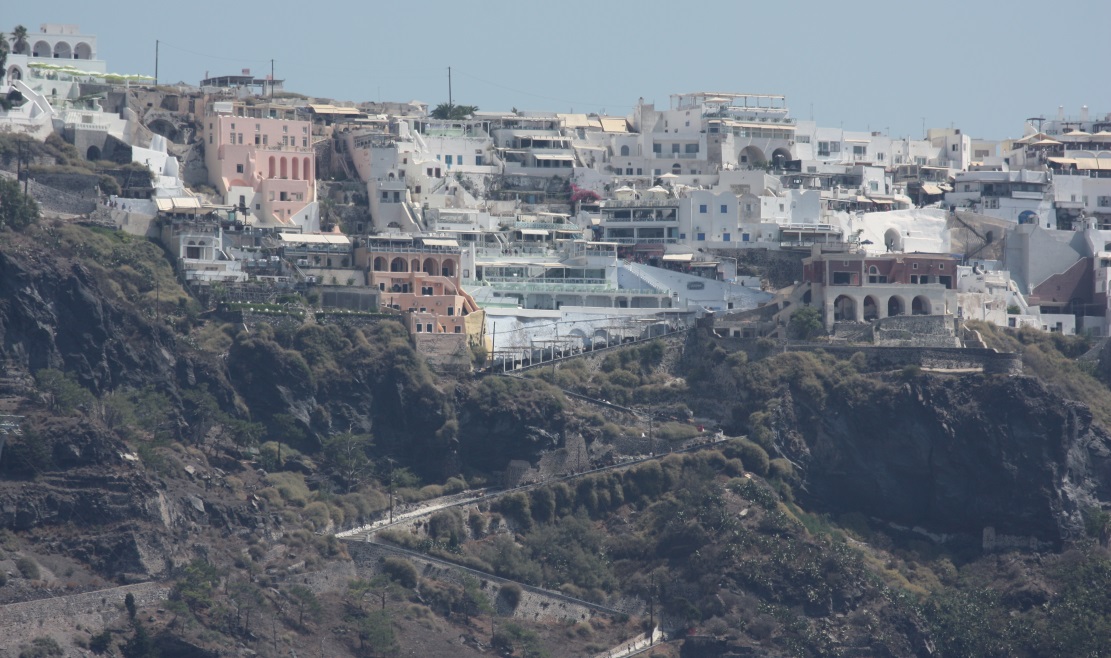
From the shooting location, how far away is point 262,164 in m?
115

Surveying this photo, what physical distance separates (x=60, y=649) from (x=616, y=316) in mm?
34362

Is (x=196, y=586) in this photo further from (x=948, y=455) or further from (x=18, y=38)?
(x=18, y=38)

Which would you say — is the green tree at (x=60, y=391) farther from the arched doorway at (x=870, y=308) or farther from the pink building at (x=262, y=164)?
the arched doorway at (x=870, y=308)

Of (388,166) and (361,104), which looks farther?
(361,104)

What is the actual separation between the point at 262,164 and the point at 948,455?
31.7 m

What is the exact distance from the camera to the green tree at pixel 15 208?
330ft

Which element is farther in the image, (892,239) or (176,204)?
(892,239)

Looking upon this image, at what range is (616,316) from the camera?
11062cm

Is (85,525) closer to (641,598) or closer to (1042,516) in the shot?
(641,598)

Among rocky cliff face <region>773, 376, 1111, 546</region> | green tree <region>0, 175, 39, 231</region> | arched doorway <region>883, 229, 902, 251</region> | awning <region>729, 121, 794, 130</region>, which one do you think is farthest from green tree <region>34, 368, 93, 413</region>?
awning <region>729, 121, 794, 130</region>

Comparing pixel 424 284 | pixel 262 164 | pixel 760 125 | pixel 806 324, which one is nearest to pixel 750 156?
pixel 760 125

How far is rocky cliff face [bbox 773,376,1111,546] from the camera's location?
105 metres

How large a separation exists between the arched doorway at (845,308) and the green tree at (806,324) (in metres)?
1.21

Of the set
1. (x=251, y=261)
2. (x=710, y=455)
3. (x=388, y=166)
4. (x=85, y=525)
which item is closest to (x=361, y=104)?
(x=388, y=166)
